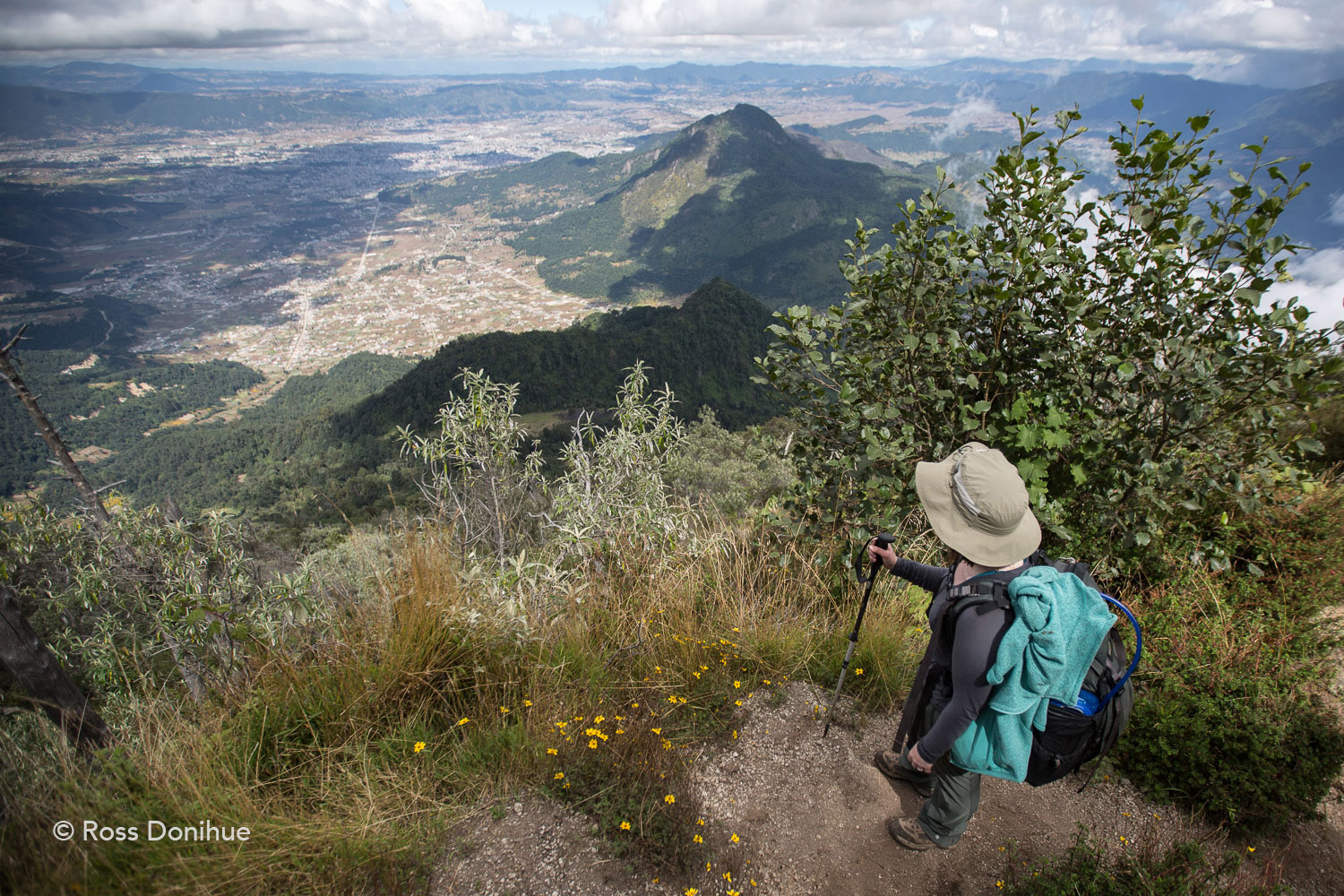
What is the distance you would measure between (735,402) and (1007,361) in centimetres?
8955

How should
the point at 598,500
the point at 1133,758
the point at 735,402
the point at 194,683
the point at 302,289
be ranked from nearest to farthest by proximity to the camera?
the point at 1133,758 < the point at 194,683 < the point at 598,500 < the point at 735,402 < the point at 302,289

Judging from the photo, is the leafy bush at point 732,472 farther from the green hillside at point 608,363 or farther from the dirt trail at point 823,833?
the green hillside at point 608,363

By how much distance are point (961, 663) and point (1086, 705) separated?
516 millimetres

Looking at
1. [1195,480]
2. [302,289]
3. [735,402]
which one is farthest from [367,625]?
[302,289]

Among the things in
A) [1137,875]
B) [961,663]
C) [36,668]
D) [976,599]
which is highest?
[976,599]

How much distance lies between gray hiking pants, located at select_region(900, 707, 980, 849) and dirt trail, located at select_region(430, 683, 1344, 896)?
14 centimetres

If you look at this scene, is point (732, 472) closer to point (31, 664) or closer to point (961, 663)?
point (31, 664)


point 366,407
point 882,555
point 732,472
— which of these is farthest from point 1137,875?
point 366,407

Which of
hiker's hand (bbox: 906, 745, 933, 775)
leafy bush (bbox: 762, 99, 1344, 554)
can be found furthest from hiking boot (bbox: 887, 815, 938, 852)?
leafy bush (bbox: 762, 99, 1344, 554)

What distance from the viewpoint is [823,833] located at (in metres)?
2.70

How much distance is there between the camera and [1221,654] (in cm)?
336

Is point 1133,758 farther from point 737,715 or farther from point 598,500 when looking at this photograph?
point 598,500

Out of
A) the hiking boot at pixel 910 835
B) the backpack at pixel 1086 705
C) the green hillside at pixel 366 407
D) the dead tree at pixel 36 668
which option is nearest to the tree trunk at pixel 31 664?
the dead tree at pixel 36 668

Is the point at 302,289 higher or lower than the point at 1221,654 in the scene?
lower
